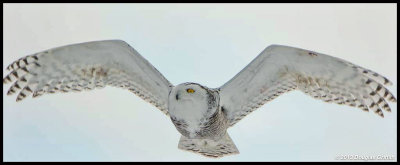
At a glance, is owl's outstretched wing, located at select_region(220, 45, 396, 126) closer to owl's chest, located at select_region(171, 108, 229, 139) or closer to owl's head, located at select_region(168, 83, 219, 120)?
owl's chest, located at select_region(171, 108, 229, 139)

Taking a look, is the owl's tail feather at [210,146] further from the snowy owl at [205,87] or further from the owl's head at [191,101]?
the owl's head at [191,101]

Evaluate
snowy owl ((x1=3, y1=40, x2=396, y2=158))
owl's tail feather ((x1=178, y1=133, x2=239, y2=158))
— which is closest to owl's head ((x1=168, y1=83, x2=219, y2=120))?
snowy owl ((x1=3, y1=40, x2=396, y2=158))

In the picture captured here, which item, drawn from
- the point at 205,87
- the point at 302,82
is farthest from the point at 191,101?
the point at 302,82

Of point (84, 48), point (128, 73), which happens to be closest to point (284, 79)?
point (128, 73)

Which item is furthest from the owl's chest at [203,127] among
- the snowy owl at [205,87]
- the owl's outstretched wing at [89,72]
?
the owl's outstretched wing at [89,72]

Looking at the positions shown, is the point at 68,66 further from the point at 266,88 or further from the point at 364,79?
the point at 364,79

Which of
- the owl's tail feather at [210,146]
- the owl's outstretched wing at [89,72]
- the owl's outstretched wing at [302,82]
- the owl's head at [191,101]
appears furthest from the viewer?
the owl's tail feather at [210,146]

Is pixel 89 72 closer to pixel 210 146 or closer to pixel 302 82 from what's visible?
pixel 210 146
